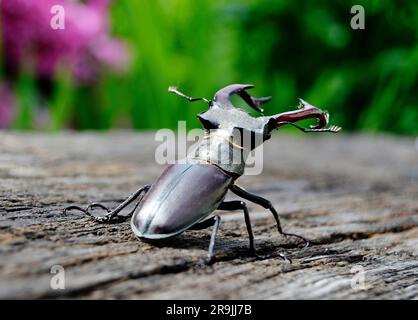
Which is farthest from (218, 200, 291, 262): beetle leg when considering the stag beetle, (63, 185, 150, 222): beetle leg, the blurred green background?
the blurred green background

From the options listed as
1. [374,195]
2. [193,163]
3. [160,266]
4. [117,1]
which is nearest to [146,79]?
[117,1]

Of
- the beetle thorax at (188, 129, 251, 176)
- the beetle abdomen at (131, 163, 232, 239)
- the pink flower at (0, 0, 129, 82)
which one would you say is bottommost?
the beetle abdomen at (131, 163, 232, 239)

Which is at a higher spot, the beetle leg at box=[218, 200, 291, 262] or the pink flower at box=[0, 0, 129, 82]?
the pink flower at box=[0, 0, 129, 82]

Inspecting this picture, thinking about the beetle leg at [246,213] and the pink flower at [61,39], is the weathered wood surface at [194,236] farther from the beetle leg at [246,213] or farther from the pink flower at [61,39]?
the pink flower at [61,39]

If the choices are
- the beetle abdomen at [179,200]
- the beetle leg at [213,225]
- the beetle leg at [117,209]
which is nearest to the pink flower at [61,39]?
the beetle leg at [117,209]

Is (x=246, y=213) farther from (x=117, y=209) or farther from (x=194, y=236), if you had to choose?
(x=117, y=209)

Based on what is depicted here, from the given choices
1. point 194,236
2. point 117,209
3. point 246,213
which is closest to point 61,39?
point 117,209

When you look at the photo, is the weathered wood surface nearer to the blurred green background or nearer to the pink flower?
the pink flower

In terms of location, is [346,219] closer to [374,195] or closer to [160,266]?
[374,195]
